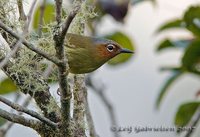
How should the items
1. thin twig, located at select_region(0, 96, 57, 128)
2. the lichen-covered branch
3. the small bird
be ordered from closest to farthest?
thin twig, located at select_region(0, 96, 57, 128) < the lichen-covered branch < the small bird

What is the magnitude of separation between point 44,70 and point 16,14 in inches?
8.7

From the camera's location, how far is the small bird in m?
2.39

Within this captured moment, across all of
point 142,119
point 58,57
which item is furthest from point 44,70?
point 142,119

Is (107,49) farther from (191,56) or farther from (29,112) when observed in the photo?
(191,56)

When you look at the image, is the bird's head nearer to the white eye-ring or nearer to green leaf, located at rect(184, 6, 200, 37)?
the white eye-ring

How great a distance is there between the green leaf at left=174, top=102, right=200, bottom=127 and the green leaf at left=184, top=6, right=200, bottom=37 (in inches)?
16.9

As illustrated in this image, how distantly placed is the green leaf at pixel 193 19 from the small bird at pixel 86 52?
1.00m

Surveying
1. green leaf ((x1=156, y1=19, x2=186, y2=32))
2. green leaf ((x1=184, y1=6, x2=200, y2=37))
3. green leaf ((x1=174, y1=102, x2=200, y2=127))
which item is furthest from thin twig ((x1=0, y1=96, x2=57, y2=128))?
green leaf ((x1=156, y1=19, x2=186, y2=32))

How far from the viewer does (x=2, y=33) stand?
2189 mm

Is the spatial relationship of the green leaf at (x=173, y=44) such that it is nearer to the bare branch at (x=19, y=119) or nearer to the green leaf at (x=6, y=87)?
the green leaf at (x=6, y=87)

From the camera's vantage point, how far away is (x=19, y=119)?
2049 mm

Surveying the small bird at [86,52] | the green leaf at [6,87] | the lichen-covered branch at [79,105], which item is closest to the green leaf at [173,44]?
the green leaf at [6,87]

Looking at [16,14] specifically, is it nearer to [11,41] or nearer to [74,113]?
[11,41]

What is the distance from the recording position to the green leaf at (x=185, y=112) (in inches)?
140
